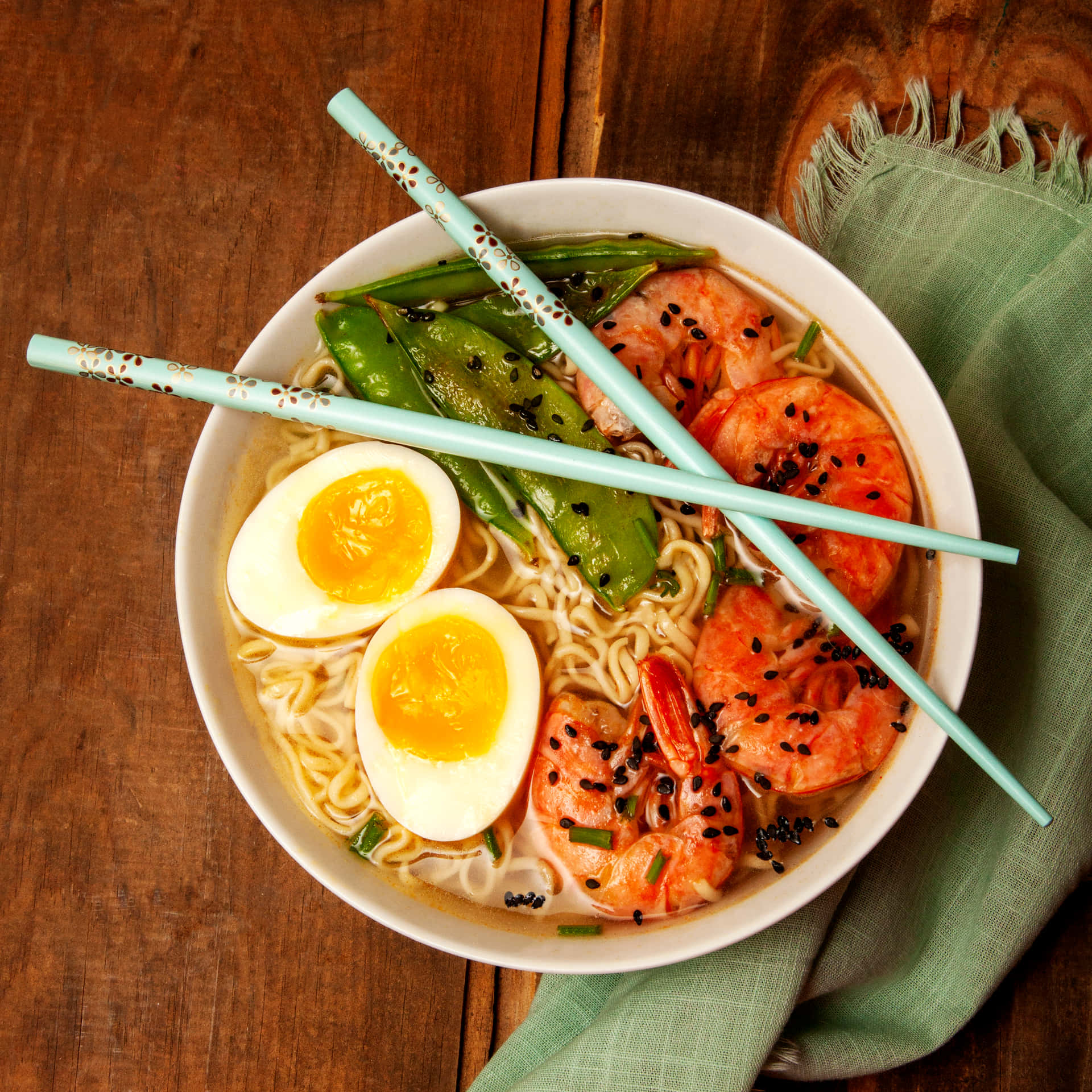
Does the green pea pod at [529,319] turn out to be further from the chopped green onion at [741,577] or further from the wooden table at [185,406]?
the chopped green onion at [741,577]

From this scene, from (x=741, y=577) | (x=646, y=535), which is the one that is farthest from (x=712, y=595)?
→ (x=646, y=535)

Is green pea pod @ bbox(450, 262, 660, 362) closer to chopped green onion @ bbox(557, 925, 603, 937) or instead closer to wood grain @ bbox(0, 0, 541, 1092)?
wood grain @ bbox(0, 0, 541, 1092)

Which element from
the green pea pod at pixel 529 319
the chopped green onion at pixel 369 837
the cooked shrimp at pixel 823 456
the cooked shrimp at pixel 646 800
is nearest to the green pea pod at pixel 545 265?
the green pea pod at pixel 529 319

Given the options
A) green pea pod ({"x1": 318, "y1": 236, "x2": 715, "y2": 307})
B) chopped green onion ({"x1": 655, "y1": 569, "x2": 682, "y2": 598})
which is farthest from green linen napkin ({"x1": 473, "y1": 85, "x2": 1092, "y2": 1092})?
chopped green onion ({"x1": 655, "y1": 569, "x2": 682, "y2": 598})

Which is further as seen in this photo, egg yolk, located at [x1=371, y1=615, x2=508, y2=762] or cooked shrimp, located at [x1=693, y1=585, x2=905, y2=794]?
egg yolk, located at [x1=371, y1=615, x2=508, y2=762]

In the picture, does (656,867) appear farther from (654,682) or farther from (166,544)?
(166,544)
